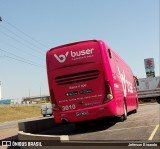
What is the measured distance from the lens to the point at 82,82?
1506cm

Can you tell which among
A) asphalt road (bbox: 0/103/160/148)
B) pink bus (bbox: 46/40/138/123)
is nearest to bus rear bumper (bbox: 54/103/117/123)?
pink bus (bbox: 46/40/138/123)

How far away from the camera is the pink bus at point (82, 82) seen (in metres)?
14.8

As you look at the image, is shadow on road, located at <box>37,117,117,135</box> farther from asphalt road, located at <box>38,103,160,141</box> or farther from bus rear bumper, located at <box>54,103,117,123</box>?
bus rear bumper, located at <box>54,103,117,123</box>

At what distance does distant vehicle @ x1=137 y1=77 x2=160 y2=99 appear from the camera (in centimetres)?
5356

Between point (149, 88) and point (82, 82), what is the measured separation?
4056cm

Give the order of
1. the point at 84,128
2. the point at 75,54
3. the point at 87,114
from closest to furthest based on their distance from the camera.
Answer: the point at 87,114 < the point at 75,54 < the point at 84,128

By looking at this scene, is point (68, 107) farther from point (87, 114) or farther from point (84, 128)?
point (84, 128)

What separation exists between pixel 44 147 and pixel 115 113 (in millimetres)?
5428

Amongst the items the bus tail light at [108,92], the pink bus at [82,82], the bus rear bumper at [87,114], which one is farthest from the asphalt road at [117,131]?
the bus tail light at [108,92]

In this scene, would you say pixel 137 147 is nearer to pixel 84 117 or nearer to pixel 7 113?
pixel 84 117

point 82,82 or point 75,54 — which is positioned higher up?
point 75,54

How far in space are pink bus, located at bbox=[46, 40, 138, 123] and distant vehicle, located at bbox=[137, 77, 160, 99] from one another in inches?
1533

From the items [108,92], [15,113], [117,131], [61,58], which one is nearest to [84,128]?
[108,92]

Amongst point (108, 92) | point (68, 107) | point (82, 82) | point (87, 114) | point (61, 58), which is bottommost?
point (87, 114)
